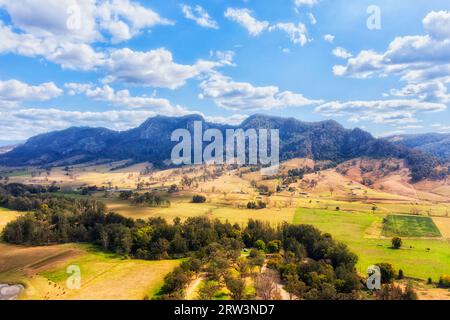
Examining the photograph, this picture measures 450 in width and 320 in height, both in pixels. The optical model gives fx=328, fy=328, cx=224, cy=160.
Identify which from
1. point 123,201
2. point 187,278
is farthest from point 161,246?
point 123,201

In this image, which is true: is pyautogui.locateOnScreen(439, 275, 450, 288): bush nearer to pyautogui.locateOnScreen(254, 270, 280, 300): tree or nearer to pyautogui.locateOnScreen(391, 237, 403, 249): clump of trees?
pyautogui.locateOnScreen(391, 237, 403, 249): clump of trees

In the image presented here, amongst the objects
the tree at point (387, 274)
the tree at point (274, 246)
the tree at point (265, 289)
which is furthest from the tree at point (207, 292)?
the tree at point (387, 274)

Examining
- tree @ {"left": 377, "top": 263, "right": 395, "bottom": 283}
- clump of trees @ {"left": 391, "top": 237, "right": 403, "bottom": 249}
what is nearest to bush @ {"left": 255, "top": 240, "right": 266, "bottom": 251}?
tree @ {"left": 377, "top": 263, "right": 395, "bottom": 283}

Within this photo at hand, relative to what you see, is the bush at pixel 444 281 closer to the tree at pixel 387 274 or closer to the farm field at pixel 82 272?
the tree at pixel 387 274

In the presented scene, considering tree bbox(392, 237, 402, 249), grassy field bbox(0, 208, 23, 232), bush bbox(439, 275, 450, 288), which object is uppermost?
grassy field bbox(0, 208, 23, 232)

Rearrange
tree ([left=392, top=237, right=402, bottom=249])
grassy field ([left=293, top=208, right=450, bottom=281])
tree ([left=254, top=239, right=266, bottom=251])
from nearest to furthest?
grassy field ([left=293, top=208, right=450, bottom=281]) → tree ([left=254, top=239, right=266, bottom=251]) → tree ([left=392, top=237, right=402, bottom=249])
